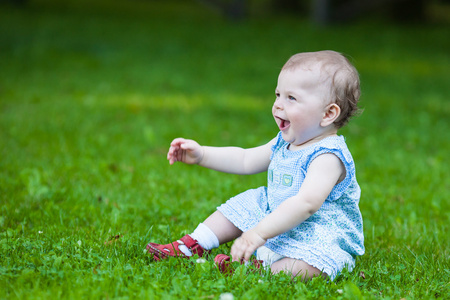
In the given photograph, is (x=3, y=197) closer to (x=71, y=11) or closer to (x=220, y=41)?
(x=220, y=41)

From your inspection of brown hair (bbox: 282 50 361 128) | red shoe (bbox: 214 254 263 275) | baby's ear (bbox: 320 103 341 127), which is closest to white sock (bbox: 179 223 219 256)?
red shoe (bbox: 214 254 263 275)

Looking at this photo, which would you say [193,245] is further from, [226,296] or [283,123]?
[283,123]

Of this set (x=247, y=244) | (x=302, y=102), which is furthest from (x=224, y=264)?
(x=302, y=102)

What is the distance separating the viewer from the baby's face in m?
2.72

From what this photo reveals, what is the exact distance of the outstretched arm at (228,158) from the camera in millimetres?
3057

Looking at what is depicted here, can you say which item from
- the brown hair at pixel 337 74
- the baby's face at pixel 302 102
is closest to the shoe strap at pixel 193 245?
the baby's face at pixel 302 102

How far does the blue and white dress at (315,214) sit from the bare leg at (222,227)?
0.04 metres

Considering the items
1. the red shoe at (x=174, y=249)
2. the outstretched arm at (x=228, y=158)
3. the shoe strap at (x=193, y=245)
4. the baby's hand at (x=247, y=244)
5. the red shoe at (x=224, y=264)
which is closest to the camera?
the baby's hand at (x=247, y=244)

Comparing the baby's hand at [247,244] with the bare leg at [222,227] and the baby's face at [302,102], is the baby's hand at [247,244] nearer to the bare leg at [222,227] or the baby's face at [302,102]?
the bare leg at [222,227]

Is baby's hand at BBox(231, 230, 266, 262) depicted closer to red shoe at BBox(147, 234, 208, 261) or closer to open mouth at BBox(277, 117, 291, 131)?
red shoe at BBox(147, 234, 208, 261)

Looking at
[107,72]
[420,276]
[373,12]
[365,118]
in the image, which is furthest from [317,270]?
[373,12]

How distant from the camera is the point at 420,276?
2852 mm

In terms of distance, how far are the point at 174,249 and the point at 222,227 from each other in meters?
0.29

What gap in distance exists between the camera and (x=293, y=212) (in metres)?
2.61
